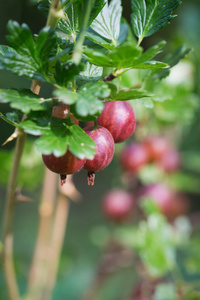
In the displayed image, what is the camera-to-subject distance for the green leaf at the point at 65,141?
329 millimetres

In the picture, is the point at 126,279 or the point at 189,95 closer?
the point at 189,95

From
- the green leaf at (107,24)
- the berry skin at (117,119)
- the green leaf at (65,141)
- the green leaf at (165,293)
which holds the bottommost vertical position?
the green leaf at (165,293)

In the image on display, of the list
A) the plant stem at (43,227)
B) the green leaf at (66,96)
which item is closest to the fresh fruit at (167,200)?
the plant stem at (43,227)

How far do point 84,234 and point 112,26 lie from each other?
1608 millimetres

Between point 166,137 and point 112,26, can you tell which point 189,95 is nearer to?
point 166,137

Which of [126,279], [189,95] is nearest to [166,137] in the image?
[189,95]

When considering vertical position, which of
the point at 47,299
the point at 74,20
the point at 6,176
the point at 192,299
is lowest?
the point at 47,299

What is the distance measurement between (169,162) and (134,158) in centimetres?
13

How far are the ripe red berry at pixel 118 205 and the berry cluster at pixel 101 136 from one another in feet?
2.42

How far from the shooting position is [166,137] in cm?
120

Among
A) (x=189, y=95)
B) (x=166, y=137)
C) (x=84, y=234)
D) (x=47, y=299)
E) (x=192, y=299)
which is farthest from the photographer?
(x=84, y=234)

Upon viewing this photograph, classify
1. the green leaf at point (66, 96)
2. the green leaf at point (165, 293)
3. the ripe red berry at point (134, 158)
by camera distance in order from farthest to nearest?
the ripe red berry at point (134, 158) → the green leaf at point (165, 293) → the green leaf at point (66, 96)

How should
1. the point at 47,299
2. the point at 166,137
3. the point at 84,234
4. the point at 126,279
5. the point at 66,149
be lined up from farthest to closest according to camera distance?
the point at 84,234
the point at 126,279
the point at 166,137
the point at 47,299
the point at 66,149

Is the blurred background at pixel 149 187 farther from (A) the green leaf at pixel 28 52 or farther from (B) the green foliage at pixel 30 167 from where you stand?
(A) the green leaf at pixel 28 52
